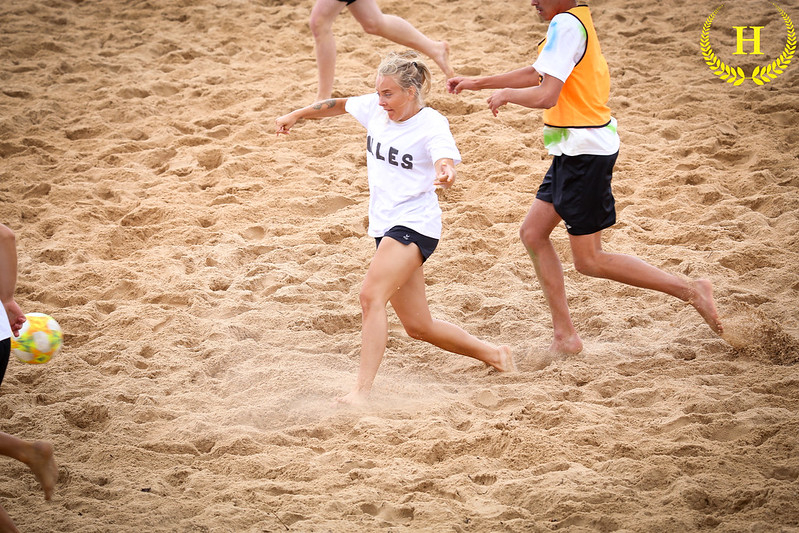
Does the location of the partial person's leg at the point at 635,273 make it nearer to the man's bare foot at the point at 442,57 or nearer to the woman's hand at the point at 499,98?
the woman's hand at the point at 499,98

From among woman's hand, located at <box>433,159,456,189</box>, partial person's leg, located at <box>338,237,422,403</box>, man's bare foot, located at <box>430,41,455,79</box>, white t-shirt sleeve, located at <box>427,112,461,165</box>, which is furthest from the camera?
man's bare foot, located at <box>430,41,455,79</box>

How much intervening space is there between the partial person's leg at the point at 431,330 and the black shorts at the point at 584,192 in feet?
2.60

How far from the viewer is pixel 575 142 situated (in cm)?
427

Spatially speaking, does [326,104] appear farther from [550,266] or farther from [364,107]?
[550,266]

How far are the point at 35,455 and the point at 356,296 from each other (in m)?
2.63

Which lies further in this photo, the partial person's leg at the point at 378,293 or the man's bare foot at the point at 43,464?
the partial person's leg at the point at 378,293

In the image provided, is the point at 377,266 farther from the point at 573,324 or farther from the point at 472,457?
the point at 573,324

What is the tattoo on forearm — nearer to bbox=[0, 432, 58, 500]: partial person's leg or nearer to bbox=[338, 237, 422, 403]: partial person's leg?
bbox=[338, 237, 422, 403]: partial person's leg

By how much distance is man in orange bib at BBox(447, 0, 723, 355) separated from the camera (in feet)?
13.4

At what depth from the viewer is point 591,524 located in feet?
10.5

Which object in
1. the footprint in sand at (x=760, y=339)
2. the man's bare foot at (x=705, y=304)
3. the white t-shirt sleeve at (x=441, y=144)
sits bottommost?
the footprint in sand at (x=760, y=339)

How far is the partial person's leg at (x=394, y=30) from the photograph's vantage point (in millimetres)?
6699

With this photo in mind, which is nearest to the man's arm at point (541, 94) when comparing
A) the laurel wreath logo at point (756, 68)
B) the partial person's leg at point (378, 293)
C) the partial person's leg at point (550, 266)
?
the partial person's leg at point (550, 266)

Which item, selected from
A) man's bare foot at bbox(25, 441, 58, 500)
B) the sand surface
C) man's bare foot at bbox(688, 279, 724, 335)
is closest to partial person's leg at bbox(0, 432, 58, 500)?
man's bare foot at bbox(25, 441, 58, 500)
